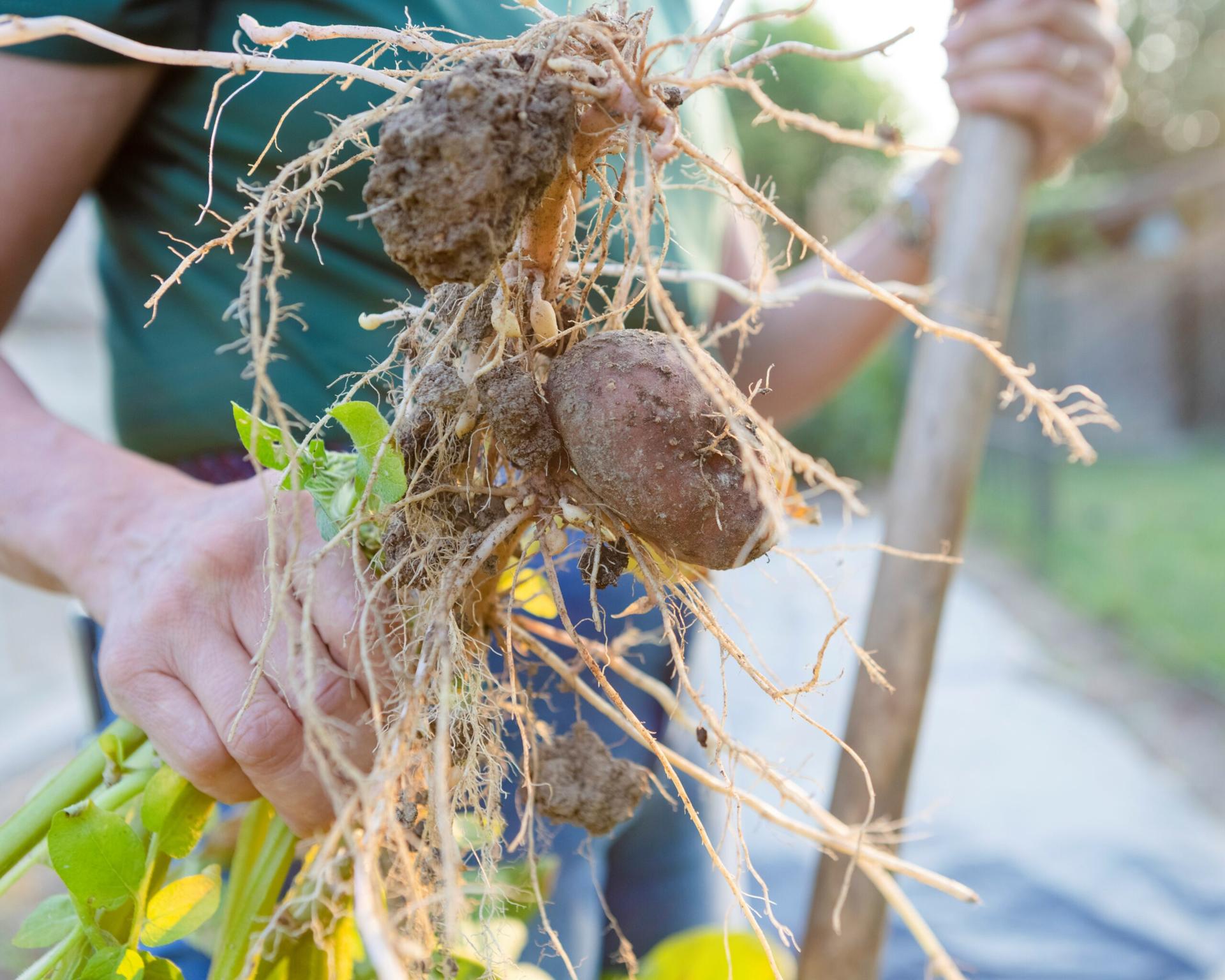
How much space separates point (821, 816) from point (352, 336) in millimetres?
→ 575

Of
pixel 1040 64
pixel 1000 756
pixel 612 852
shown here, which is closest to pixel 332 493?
pixel 612 852

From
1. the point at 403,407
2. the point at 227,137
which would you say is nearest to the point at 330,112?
the point at 227,137

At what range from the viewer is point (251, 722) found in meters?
0.46

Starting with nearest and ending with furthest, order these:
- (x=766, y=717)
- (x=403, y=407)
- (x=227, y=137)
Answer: (x=403, y=407), (x=227, y=137), (x=766, y=717)

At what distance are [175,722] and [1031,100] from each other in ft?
3.29

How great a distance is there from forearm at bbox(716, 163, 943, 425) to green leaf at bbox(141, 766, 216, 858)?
0.88 meters

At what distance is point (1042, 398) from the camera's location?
1.76ft

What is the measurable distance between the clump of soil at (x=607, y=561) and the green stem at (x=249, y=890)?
0.29 m

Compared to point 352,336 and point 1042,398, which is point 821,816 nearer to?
point 1042,398

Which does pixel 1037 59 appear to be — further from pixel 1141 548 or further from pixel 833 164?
pixel 833 164

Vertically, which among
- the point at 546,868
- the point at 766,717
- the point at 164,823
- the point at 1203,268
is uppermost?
the point at 1203,268

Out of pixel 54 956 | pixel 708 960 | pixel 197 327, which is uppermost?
pixel 197 327

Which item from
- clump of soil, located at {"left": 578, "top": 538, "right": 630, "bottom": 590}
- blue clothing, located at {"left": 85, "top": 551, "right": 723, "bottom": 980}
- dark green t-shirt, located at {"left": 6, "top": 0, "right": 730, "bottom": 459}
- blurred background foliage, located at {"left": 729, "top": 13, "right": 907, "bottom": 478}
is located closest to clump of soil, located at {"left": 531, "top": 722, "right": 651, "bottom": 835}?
blue clothing, located at {"left": 85, "top": 551, "right": 723, "bottom": 980}

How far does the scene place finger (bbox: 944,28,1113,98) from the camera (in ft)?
2.96
